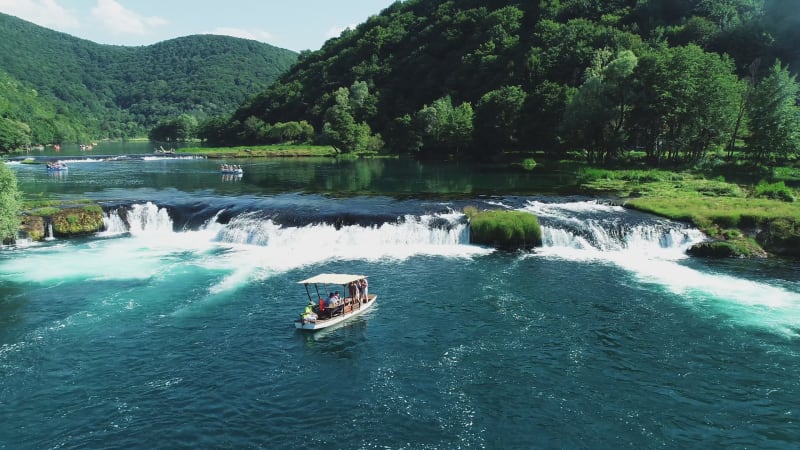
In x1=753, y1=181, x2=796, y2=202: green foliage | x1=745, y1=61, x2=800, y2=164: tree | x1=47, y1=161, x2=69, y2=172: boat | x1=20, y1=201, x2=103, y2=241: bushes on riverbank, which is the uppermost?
x1=745, y1=61, x2=800, y2=164: tree

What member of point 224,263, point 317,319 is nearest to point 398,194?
point 224,263

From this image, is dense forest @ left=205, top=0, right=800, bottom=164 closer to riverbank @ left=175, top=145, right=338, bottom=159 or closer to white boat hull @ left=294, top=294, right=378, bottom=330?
riverbank @ left=175, top=145, right=338, bottom=159

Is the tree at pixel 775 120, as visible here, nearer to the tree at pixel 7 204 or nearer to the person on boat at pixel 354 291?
the person on boat at pixel 354 291

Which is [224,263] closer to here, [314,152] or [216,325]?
[216,325]

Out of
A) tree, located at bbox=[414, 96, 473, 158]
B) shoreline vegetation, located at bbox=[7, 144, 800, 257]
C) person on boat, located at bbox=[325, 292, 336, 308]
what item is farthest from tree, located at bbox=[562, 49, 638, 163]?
person on boat, located at bbox=[325, 292, 336, 308]

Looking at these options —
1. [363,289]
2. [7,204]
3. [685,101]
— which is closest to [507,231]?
[363,289]

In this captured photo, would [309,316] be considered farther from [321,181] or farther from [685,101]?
[685,101]
